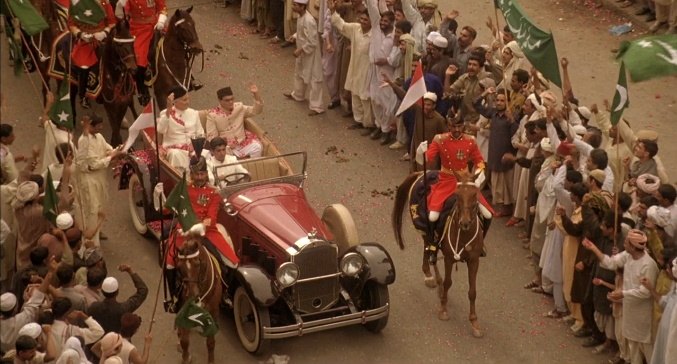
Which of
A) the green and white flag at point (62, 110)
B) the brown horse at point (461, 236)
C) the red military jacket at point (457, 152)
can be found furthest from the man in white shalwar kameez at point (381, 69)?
the green and white flag at point (62, 110)

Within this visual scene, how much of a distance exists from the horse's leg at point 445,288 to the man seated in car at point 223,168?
2.54 meters

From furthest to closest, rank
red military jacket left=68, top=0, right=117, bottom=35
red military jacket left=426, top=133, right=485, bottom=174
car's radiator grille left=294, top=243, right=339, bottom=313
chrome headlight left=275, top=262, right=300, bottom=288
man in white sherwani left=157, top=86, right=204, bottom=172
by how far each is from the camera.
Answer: red military jacket left=68, top=0, right=117, bottom=35
man in white sherwani left=157, top=86, right=204, bottom=172
red military jacket left=426, top=133, right=485, bottom=174
car's radiator grille left=294, top=243, right=339, bottom=313
chrome headlight left=275, top=262, right=300, bottom=288

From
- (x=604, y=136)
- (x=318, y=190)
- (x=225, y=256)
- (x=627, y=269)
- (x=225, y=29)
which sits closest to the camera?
(x=627, y=269)

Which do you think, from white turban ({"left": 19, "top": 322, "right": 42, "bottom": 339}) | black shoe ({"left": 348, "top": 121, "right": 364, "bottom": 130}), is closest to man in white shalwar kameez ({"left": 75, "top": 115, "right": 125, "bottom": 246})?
white turban ({"left": 19, "top": 322, "right": 42, "bottom": 339})

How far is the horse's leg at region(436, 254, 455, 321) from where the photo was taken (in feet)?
52.5

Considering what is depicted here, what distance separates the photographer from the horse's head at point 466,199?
15242mm

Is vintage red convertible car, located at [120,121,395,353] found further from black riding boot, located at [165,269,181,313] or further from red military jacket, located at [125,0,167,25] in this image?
red military jacket, located at [125,0,167,25]

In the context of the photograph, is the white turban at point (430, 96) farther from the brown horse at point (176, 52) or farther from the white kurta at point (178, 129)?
the brown horse at point (176, 52)

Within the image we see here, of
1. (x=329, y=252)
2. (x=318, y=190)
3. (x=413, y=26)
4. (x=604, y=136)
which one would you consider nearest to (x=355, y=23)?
(x=413, y=26)

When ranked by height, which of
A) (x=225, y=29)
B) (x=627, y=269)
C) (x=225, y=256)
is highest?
(x=627, y=269)

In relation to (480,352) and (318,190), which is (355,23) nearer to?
(318,190)

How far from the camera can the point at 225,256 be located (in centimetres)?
1551

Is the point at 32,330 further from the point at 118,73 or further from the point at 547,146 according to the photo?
the point at 118,73

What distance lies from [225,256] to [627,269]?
4279 mm
